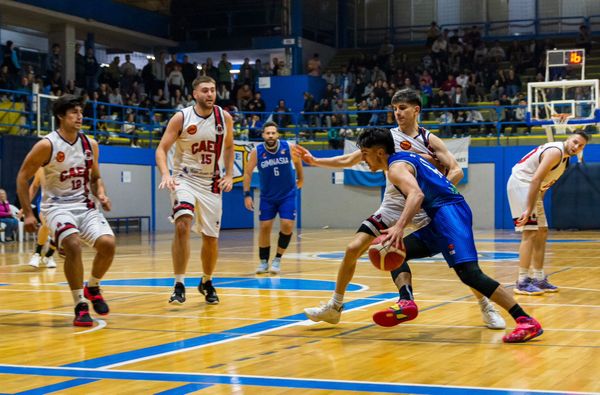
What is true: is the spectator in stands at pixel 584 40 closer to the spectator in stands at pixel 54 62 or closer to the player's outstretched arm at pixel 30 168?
the spectator in stands at pixel 54 62

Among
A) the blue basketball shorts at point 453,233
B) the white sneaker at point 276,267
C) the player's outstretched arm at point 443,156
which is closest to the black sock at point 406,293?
the blue basketball shorts at point 453,233

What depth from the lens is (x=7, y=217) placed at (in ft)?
70.8

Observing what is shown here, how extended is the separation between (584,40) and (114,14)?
1639 cm

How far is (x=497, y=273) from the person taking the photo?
1214cm

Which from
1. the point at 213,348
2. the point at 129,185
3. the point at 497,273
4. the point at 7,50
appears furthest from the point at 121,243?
the point at 213,348

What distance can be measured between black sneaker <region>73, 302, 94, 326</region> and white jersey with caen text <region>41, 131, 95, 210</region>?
36.7 inches

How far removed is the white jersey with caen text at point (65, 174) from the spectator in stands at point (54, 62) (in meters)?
20.5

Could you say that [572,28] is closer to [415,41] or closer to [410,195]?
[415,41]

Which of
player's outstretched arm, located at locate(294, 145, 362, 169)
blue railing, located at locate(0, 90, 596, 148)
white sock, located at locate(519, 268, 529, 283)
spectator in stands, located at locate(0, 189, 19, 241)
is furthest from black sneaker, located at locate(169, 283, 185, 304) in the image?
blue railing, located at locate(0, 90, 596, 148)

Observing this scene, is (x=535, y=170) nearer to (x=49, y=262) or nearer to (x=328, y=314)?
(x=328, y=314)

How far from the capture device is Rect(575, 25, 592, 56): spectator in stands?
31.2 meters

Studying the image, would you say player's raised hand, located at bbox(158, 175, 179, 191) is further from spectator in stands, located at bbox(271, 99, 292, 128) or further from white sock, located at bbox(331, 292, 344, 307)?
spectator in stands, located at bbox(271, 99, 292, 128)

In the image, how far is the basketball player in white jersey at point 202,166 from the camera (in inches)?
357

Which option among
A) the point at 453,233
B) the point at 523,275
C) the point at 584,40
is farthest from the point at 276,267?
the point at 584,40
